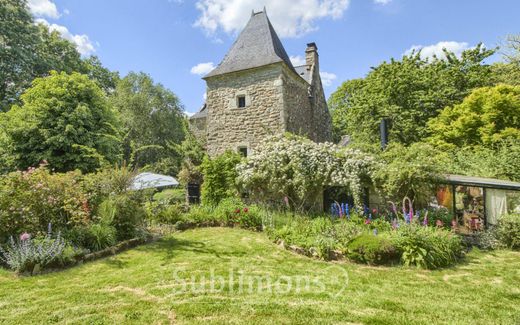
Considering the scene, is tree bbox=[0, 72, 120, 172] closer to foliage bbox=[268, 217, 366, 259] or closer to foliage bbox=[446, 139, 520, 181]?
foliage bbox=[268, 217, 366, 259]

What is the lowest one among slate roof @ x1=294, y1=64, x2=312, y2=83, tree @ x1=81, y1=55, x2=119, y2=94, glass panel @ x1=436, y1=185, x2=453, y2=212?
glass panel @ x1=436, y1=185, x2=453, y2=212

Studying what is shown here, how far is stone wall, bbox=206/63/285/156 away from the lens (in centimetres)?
1086

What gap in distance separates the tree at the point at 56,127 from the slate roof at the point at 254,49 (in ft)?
16.8

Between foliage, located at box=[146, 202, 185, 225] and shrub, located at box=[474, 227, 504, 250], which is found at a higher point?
foliage, located at box=[146, 202, 185, 225]

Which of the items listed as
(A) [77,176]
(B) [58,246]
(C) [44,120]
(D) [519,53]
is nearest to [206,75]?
(C) [44,120]

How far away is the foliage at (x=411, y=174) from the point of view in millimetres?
6586

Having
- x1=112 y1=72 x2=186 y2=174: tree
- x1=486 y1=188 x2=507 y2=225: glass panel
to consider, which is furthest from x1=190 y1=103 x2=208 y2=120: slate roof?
x1=486 y1=188 x2=507 y2=225: glass panel

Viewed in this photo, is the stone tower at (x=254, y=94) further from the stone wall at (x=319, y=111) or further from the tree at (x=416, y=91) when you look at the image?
the tree at (x=416, y=91)

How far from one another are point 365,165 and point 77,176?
7334 mm

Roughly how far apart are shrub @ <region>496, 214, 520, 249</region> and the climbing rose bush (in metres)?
2.98

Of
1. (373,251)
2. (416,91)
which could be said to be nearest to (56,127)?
(373,251)

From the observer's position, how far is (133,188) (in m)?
7.08

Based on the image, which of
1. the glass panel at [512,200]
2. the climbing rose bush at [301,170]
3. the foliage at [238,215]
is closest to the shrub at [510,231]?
the glass panel at [512,200]

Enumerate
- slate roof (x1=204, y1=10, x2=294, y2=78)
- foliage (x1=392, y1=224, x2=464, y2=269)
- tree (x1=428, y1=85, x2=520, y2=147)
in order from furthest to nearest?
tree (x1=428, y1=85, x2=520, y2=147)
slate roof (x1=204, y1=10, x2=294, y2=78)
foliage (x1=392, y1=224, x2=464, y2=269)
